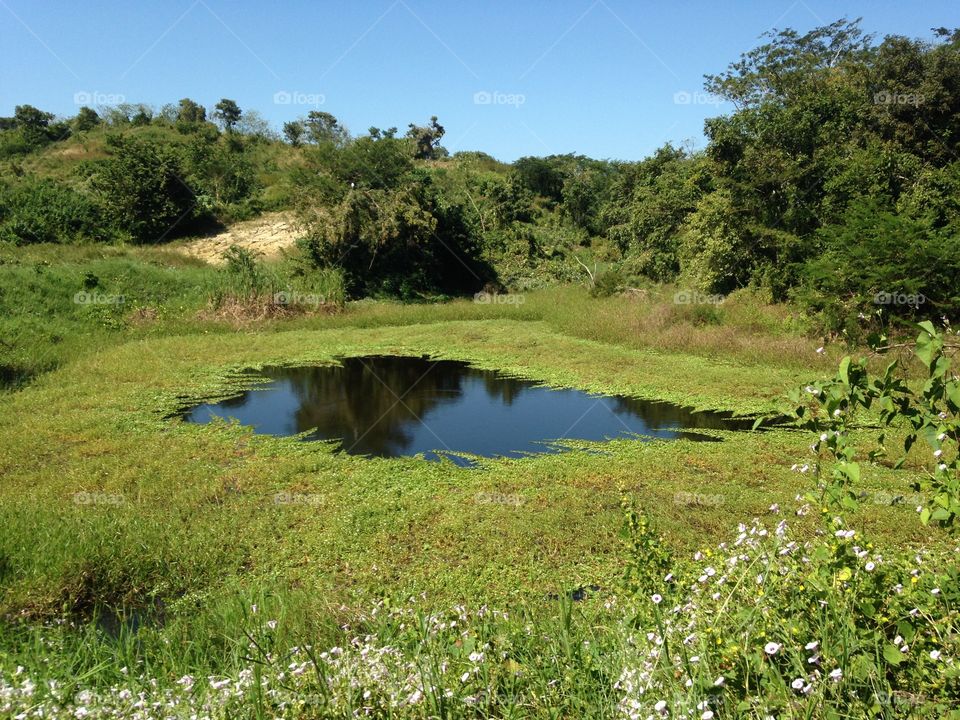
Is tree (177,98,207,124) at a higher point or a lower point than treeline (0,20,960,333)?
higher

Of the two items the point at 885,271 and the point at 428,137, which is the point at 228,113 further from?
the point at 885,271

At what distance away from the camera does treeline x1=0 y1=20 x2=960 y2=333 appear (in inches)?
442

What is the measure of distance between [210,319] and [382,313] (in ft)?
12.5

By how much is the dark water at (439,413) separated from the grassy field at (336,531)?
46 centimetres

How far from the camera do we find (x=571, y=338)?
13.3m

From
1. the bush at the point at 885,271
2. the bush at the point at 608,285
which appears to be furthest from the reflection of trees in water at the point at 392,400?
the bush at the point at 608,285

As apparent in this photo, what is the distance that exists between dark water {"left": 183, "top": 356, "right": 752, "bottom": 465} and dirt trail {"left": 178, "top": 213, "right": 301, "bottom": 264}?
975cm

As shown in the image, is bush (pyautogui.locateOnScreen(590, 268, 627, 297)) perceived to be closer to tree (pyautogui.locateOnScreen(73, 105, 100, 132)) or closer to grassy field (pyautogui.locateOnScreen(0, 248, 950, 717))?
grassy field (pyautogui.locateOnScreen(0, 248, 950, 717))

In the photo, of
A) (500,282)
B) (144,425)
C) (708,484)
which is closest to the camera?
(708,484)

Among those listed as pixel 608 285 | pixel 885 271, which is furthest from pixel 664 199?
pixel 885 271

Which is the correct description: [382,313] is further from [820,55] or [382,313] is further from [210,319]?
[820,55]

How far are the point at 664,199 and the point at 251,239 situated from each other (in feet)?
41.3

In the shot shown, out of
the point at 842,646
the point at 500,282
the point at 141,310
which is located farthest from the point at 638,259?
the point at 842,646

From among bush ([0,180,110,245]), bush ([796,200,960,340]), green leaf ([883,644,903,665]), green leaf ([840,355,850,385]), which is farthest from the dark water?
bush ([0,180,110,245])
